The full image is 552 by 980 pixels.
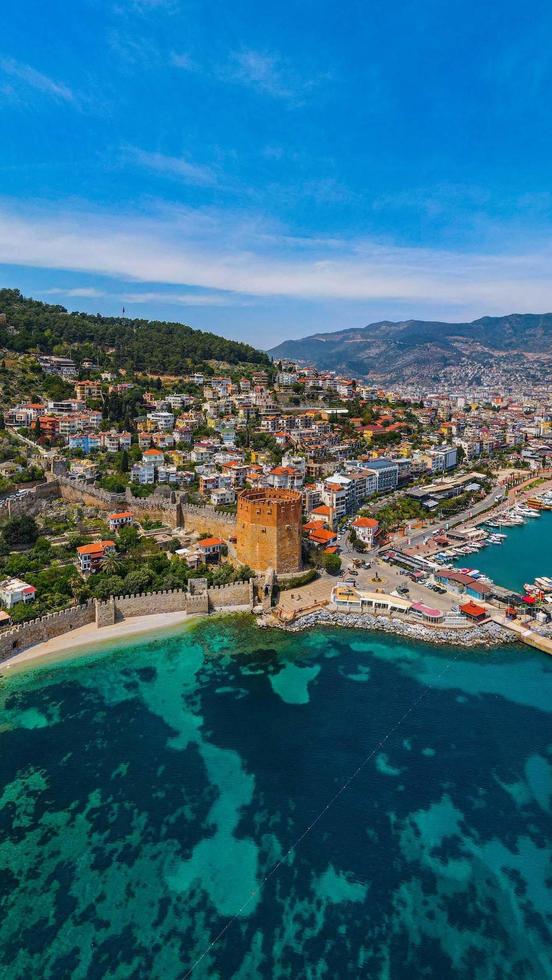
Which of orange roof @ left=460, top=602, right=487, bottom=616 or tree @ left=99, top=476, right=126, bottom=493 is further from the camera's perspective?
tree @ left=99, top=476, right=126, bottom=493

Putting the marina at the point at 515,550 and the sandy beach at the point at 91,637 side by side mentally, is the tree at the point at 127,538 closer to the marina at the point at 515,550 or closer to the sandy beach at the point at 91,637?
the sandy beach at the point at 91,637

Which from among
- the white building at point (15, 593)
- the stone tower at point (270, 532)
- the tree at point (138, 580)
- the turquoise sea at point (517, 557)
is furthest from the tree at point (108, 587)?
the turquoise sea at point (517, 557)

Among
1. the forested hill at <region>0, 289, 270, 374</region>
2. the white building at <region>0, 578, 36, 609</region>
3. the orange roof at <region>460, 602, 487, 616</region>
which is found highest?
the forested hill at <region>0, 289, 270, 374</region>

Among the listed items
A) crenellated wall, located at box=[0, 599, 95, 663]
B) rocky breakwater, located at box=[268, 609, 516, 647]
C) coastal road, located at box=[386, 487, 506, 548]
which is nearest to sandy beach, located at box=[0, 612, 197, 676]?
crenellated wall, located at box=[0, 599, 95, 663]

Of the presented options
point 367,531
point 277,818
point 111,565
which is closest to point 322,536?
point 367,531

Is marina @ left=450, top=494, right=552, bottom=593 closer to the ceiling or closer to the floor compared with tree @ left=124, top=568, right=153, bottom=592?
closer to the floor

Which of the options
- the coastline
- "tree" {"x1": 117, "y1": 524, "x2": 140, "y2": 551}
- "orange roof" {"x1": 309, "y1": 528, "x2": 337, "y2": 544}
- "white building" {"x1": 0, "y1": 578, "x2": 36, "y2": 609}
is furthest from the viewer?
"orange roof" {"x1": 309, "y1": 528, "x2": 337, "y2": 544}

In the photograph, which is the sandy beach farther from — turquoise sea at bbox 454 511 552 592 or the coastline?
turquoise sea at bbox 454 511 552 592

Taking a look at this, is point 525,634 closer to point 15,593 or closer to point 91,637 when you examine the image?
point 91,637
